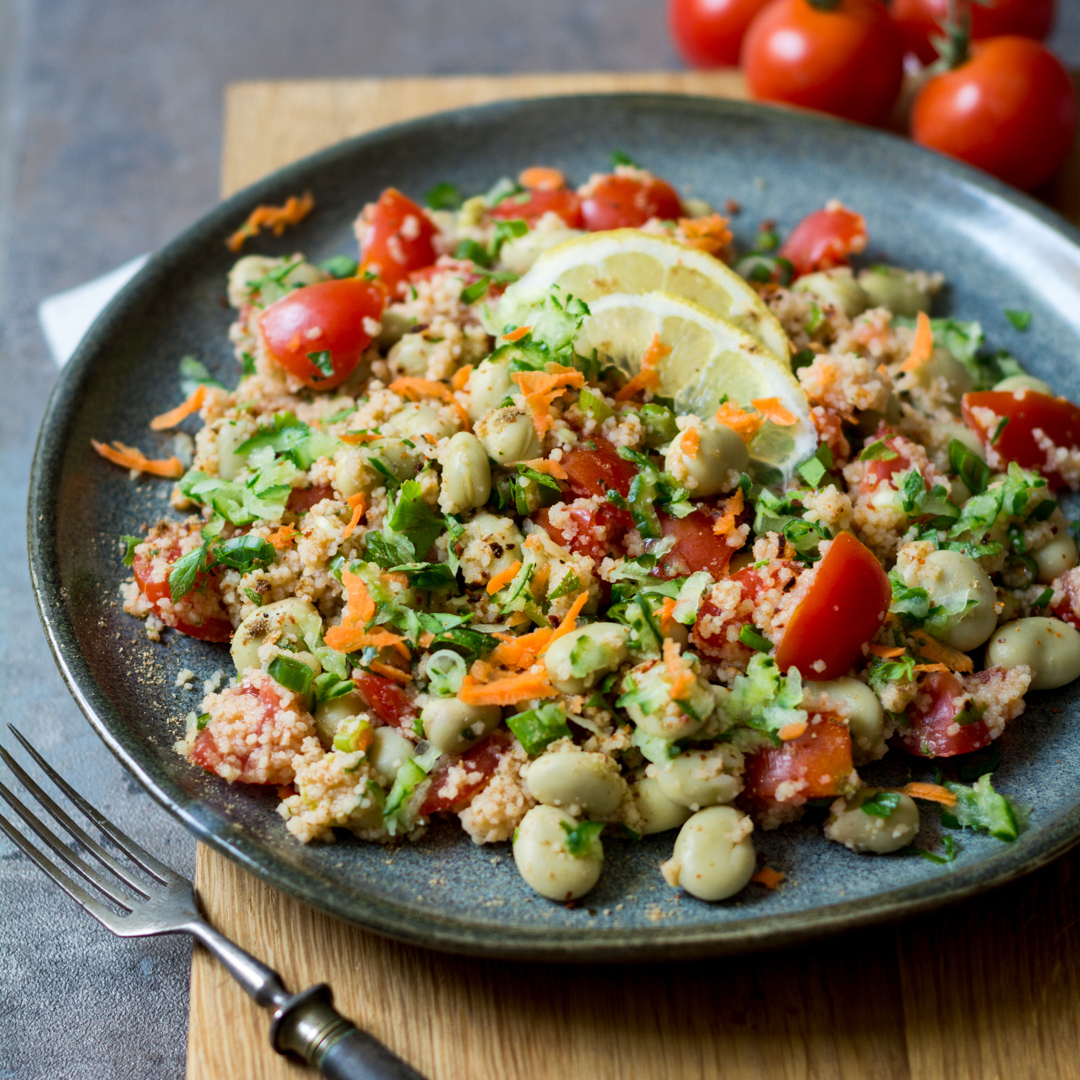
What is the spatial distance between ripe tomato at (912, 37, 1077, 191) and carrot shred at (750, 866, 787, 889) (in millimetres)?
2629

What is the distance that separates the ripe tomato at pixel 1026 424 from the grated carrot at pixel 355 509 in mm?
1569

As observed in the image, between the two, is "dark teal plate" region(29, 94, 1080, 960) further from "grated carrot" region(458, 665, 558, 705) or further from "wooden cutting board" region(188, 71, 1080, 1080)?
"grated carrot" region(458, 665, 558, 705)

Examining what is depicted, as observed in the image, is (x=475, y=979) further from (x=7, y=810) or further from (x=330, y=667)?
(x=7, y=810)

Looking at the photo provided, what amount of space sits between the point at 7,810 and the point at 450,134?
242 centimetres

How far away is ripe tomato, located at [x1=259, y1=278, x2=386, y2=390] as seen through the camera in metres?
2.77

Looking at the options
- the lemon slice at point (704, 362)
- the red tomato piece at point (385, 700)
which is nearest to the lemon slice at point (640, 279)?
the lemon slice at point (704, 362)

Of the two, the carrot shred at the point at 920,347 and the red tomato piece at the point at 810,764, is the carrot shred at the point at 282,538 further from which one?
the carrot shred at the point at 920,347

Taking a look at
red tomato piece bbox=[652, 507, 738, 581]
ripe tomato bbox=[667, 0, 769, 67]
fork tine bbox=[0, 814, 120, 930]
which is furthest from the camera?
ripe tomato bbox=[667, 0, 769, 67]

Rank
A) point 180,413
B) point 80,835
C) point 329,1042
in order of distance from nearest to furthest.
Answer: point 329,1042
point 80,835
point 180,413

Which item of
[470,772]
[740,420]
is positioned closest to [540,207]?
[740,420]

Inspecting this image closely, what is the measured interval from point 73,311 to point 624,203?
1892mm

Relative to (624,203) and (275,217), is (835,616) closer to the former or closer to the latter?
(624,203)

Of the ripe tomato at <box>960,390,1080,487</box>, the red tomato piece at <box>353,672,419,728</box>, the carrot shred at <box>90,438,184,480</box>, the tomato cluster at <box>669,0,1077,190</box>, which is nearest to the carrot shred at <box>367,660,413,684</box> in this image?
the red tomato piece at <box>353,672,419,728</box>

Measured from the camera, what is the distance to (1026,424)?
2.78m
